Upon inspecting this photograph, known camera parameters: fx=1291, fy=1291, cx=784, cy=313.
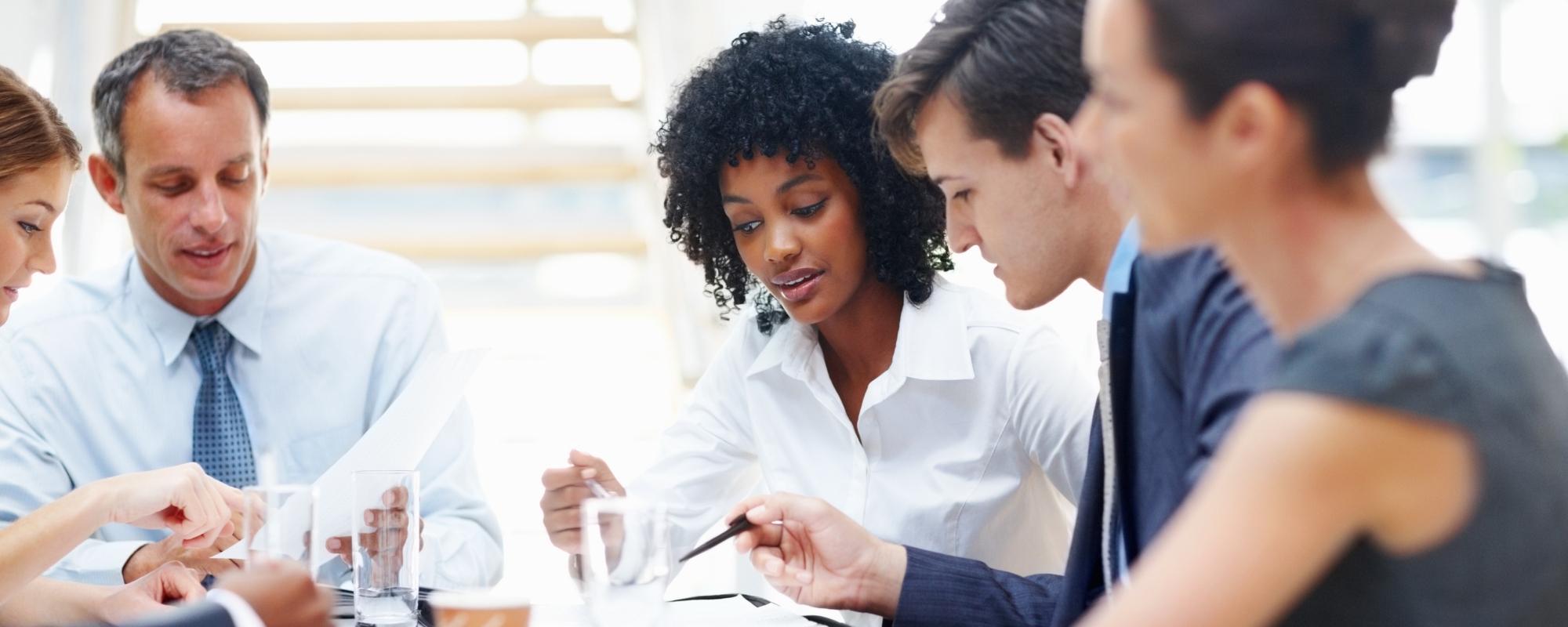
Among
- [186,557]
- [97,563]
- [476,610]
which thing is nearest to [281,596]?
[476,610]

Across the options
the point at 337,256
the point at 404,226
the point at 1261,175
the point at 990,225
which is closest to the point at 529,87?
the point at 404,226

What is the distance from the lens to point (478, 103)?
131 inches

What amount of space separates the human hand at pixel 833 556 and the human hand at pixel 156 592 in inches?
24.7

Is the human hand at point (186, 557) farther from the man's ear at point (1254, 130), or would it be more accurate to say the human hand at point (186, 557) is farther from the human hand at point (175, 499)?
the man's ear at point (1254, 130)

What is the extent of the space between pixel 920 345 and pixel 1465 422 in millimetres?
1320

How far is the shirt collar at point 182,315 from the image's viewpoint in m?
2.13

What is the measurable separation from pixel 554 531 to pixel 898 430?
54 centimetres

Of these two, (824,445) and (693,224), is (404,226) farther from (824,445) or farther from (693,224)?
(824,445)

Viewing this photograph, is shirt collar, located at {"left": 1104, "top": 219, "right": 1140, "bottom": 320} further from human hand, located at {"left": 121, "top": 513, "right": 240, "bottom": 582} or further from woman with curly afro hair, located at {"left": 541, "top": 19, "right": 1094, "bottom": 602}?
human hand, located at {"left": 121, "top": 513, "right": 240, "bottom": 582}

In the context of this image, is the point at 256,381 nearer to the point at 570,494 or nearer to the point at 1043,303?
the point at 570,494

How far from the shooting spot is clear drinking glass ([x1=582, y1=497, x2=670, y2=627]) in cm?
117

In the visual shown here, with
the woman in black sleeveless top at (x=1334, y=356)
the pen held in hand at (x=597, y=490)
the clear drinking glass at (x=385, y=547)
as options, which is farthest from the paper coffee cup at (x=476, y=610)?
the woman in black sleeveless top at (x=1334, y=356)

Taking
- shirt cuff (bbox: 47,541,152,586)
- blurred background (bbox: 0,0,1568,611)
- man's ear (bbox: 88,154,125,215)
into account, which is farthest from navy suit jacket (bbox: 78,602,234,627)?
blurred background (bbox: 0,0,1568,611)

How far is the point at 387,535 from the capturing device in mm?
1369
